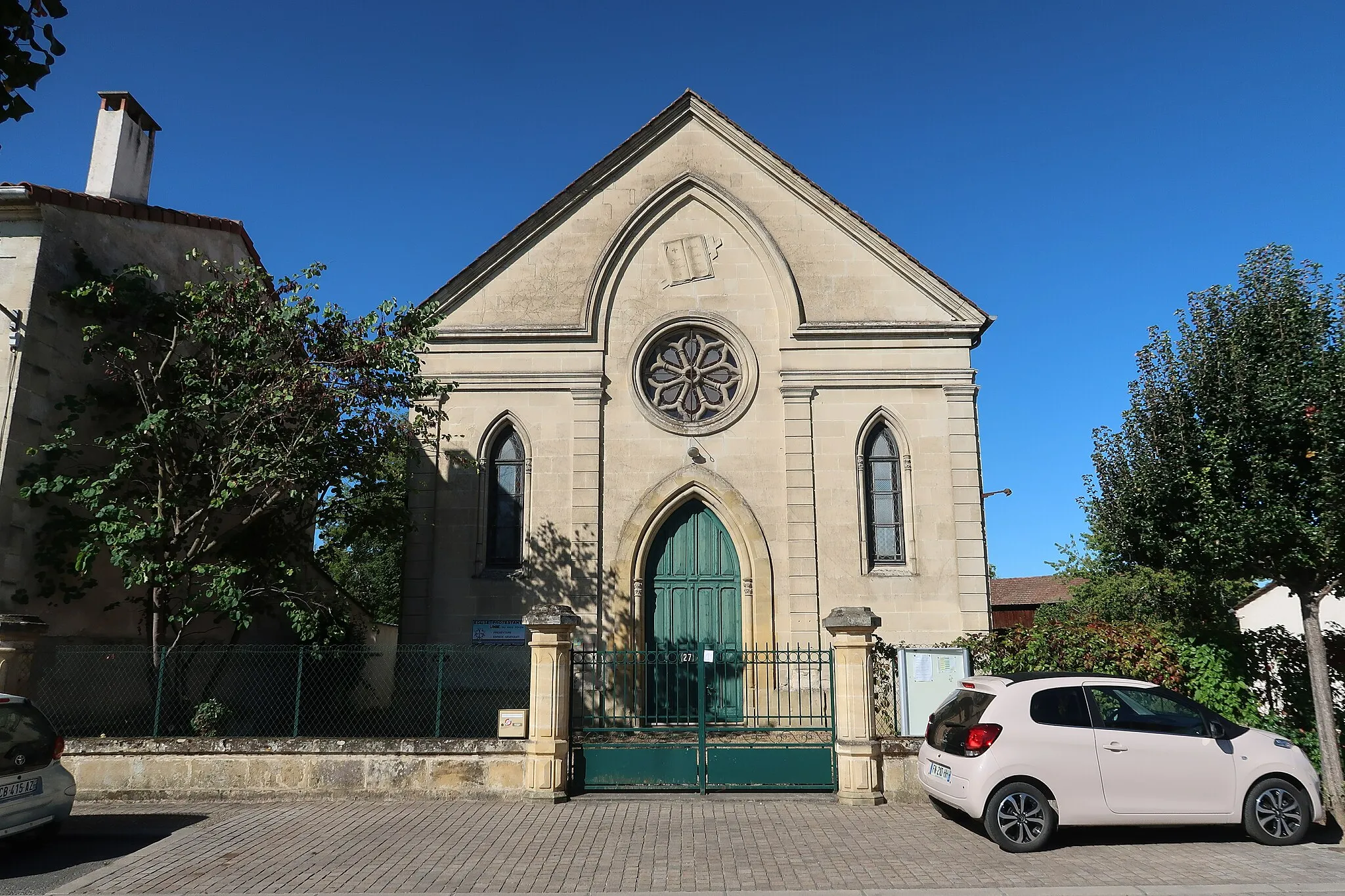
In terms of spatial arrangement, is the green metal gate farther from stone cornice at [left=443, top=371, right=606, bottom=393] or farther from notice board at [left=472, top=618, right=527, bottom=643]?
stone cornice at [left=443, top=371, right=606, bottom=393]

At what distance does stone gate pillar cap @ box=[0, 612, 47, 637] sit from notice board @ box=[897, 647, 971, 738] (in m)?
11.2

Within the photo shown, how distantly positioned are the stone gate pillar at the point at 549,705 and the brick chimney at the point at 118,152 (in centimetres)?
1118

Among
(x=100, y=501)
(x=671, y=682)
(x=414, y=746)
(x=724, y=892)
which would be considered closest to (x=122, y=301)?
(x=100, y=501)

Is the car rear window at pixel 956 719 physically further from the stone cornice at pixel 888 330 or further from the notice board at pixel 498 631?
the stone cornice at pixel 888 330

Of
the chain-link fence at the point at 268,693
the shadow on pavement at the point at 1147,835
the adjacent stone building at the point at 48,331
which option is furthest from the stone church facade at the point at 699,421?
the shadow on pavement at the point at 1147,835

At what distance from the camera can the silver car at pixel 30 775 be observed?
773 centimetres

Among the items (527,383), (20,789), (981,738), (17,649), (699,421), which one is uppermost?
(527,383)

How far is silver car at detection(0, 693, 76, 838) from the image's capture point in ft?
25.3

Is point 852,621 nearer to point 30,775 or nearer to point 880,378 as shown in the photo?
point 880,378

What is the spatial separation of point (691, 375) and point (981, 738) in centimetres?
903

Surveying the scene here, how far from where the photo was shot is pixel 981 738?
328 inches

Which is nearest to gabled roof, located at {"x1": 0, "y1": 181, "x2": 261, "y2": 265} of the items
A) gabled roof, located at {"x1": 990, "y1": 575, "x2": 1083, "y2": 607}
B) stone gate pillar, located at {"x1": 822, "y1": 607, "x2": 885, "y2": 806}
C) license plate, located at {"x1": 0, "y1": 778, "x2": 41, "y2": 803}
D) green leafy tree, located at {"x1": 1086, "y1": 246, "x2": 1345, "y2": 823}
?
license plate, located at {"x1": 0, "y1": 778, "x2": 41, "y2": 803}

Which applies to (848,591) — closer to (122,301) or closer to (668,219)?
(668,219)

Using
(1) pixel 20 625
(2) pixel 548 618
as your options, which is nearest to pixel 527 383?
(2) pixel 548 618
